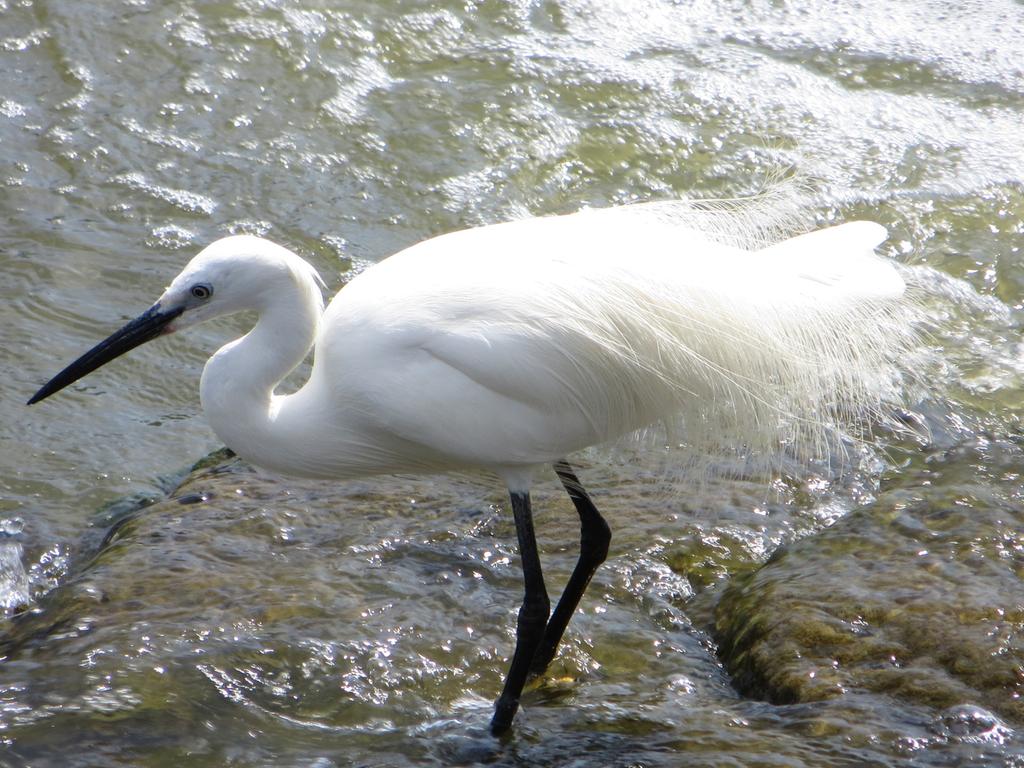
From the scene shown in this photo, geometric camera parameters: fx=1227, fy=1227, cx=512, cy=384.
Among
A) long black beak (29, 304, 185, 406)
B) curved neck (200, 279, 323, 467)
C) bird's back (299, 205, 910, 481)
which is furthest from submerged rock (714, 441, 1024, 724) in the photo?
long black beak (29, 304, 185, 406)

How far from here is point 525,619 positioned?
397 cm

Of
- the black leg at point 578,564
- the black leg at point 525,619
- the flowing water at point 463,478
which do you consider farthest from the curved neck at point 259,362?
the black leg at point 578,564

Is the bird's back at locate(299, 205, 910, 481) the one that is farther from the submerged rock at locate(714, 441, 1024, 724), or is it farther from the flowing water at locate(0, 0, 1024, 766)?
the flowing water at locate(0, 0, 1024, 766)

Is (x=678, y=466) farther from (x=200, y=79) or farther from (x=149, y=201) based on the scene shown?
(x=200, y=79)

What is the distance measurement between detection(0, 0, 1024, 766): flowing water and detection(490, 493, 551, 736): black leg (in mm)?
96

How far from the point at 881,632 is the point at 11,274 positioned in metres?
4.99

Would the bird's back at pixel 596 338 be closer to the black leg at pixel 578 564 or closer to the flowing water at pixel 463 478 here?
the black leg at pixel 578 564

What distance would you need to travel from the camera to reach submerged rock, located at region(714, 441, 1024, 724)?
11.7 ft

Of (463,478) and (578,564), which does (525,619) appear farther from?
(463,478)

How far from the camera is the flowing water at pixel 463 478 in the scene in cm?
367

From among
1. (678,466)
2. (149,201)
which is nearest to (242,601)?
(678,466)

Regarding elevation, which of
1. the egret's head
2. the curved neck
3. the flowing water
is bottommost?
the flowing water

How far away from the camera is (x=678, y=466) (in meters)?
4.39

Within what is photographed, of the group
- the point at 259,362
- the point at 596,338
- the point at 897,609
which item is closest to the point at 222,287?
the point at 259,362
